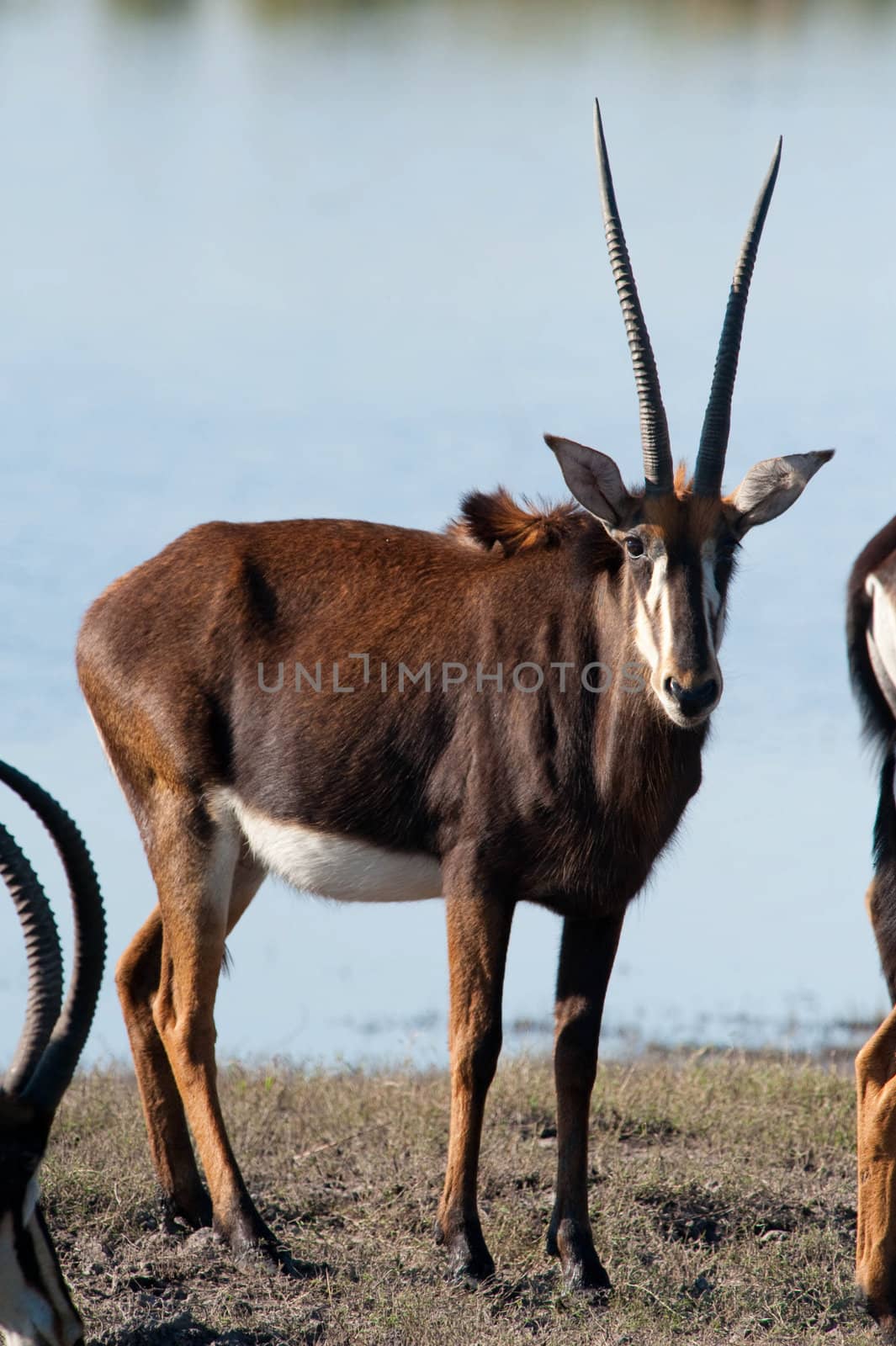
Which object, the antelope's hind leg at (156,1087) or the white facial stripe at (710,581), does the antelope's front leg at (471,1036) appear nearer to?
Answer: the antelope's hind leg at (156,1087)

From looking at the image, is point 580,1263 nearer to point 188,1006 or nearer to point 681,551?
point 188,1006

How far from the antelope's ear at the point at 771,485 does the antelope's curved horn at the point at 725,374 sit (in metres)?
0.11

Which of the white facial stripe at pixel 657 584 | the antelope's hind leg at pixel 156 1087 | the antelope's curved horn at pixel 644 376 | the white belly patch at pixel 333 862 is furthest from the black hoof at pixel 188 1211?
the antelope's curved horn at pixel 644 376

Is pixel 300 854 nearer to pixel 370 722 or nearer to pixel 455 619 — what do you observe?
pixel 370 722

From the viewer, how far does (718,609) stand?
6016 mm

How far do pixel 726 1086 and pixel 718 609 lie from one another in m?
3.30

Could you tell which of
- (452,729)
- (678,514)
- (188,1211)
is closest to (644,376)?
(678,514)

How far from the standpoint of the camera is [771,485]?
20.6 feet

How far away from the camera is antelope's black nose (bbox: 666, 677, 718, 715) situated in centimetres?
579

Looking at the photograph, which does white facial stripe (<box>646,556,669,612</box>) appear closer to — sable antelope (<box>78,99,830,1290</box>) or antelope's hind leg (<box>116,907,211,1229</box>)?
sable antelope (<box>78,99,830,1290</box>)

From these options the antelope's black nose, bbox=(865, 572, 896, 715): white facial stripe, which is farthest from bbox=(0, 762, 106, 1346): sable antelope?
bbox=(865, 572, 896, 715): white facial stripe

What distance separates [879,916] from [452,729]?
1700 millimetres

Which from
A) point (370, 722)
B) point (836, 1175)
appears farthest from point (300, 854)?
point (836, 1175)

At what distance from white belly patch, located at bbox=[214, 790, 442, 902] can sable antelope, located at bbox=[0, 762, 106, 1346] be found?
1888mm
